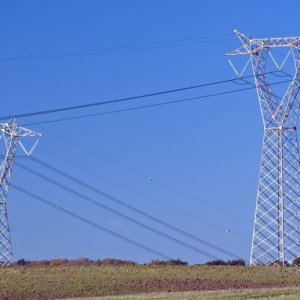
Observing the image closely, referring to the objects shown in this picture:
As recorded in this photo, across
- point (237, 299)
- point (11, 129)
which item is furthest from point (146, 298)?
point (11, 129)

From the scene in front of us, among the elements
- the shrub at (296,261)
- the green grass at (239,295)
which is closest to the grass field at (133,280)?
the green grass at (239,295)

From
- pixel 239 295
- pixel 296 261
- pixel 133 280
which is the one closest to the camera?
pixel 239 295

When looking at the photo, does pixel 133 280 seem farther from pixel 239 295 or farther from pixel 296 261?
pixel 296 261

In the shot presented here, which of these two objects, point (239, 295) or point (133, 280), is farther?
point (133, 280)

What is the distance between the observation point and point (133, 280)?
44.2 metres

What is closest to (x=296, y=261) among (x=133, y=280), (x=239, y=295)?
(x=133, y=280)

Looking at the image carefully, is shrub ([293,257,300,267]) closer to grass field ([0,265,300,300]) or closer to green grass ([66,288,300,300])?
grass field ([0,265,300,300])

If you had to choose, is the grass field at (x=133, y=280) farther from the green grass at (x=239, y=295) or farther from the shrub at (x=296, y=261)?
the shrub at (x=296, y=261)

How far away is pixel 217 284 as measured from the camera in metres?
41.7

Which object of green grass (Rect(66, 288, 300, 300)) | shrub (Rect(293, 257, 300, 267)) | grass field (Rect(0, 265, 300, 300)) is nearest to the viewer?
green grass (Rect(66, 288, 300, 300))

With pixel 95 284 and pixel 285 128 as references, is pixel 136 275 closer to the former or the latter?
pixel 95 284

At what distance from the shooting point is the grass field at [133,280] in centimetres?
4003

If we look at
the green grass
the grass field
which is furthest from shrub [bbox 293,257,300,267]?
the green grass

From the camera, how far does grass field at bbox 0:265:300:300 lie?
4003 centimetres
